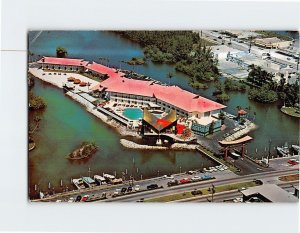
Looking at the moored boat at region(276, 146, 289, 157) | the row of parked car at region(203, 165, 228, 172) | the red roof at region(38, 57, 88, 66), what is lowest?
the row of parked car at region(203, 165, 228, 172)

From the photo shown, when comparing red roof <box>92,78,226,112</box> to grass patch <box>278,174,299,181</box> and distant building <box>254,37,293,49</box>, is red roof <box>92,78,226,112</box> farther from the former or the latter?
grass patch <box>278,174,299,181</box>

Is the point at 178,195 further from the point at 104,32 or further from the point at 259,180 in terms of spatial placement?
the point at 104,32

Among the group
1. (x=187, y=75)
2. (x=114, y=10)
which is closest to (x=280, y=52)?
(x=187, y=75)

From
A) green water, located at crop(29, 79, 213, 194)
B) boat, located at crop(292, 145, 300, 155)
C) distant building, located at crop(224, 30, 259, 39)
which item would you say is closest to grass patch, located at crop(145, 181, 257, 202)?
green water, located at crop(29, 79, 213, 194)

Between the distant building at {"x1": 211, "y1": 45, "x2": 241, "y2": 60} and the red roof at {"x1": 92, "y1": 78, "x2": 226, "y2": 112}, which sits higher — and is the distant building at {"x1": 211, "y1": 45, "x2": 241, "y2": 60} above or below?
above
